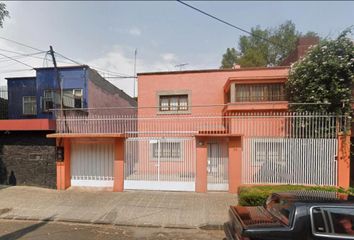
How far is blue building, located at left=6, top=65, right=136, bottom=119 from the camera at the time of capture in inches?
672

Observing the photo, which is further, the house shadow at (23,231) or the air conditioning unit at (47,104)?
the air conditioning unit at (47,104)

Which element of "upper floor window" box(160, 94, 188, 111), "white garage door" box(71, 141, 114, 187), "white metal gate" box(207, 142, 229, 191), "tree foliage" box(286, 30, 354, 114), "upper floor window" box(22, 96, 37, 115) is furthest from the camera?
"upper floor window" box(22, 96, 37, 115)

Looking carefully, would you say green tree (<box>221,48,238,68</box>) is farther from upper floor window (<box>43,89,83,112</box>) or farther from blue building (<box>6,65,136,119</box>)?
upper floor window (<box>43,89,83,112</box>)

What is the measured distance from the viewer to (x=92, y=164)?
11.9m

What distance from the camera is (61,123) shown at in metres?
11.8

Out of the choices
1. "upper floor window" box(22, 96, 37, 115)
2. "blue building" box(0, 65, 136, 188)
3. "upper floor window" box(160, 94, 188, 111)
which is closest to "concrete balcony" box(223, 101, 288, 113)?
"upper floor window" box(160, 94, 188, 111)

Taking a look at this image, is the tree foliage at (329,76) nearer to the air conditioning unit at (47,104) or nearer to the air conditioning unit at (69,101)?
the air conditioning unit at (69,101)

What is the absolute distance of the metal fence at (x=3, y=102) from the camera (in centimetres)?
1908

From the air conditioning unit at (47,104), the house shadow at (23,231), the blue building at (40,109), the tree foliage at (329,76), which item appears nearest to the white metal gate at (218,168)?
the tree foliage at (329,76)

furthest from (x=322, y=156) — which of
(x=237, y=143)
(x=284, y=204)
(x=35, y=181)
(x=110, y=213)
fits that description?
(x=35, y=181)

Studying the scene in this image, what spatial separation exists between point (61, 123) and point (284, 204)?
31.6ft

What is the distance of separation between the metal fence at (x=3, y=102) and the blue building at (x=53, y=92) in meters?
0.25

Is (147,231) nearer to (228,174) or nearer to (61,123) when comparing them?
(228,174)

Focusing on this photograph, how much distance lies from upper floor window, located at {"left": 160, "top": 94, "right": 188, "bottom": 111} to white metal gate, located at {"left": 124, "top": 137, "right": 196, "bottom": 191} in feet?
16.3
